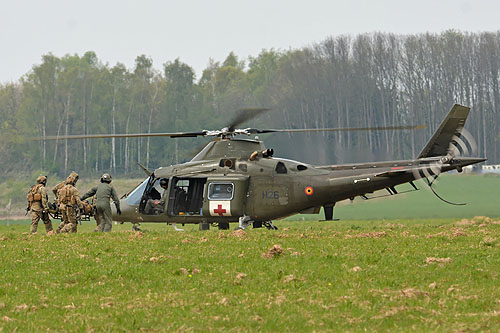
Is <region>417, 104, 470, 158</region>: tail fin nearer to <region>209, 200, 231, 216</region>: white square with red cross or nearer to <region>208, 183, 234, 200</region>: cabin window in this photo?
<region>208, 183, 234, 200</region>: cabin window

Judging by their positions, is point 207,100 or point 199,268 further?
point 207,100

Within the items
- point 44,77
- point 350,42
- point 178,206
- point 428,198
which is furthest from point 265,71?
point 178,206

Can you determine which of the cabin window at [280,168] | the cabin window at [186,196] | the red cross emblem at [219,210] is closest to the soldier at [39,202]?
the cabin window at [186,196]

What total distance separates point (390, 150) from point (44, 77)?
51083 mm

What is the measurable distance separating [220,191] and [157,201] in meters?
2.55

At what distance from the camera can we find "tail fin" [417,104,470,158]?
83.8 ft

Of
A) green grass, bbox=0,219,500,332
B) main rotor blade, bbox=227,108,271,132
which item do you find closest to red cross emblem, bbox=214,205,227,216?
main rotor blade, bbox=227,108,271,132

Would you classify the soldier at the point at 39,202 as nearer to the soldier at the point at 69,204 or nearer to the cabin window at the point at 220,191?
the soldier at the point at 69,204

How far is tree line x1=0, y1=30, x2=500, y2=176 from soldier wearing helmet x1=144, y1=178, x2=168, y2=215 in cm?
7875

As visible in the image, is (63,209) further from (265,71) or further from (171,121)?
(265,71)

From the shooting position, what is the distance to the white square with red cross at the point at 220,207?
27219 millimetres

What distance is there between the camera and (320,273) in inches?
630

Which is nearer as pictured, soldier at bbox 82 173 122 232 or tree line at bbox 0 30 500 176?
soldier at bbox 82 173 122 232

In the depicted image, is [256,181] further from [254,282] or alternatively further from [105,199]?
[254,282]
